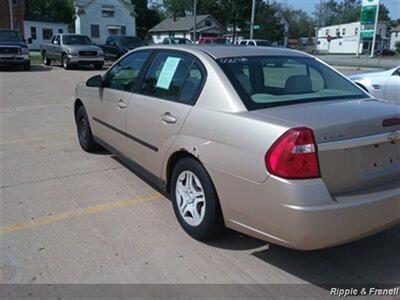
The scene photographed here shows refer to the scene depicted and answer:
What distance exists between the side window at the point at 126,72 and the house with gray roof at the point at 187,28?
66.4m

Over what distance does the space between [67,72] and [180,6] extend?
77.4 metres

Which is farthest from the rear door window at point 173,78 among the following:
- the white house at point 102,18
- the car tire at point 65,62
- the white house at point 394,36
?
the white house at point 394,36

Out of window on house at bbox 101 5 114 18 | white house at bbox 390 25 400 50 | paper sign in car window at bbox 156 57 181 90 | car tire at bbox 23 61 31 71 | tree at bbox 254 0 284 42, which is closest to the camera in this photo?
paper sign in car window at bbox 156 57 181 90

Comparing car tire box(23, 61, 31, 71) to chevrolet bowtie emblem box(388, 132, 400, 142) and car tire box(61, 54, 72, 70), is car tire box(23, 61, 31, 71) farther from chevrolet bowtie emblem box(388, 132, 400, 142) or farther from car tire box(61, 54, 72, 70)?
chevrolet bowtie emblem box(388, 132, 400, 142)

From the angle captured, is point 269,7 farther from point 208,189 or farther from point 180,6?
point 208,189

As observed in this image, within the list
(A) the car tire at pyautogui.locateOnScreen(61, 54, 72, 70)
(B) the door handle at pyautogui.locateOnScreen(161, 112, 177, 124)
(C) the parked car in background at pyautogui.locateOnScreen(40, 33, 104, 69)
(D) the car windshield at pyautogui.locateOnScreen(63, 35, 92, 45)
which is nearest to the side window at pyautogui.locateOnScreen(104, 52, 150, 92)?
(B) the door handle at pyautogui.locateOnScreen(161, 112, 177, 124)

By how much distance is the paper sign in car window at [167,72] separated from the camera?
165 inches

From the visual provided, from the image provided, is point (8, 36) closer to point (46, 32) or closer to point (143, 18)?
point (46, 32)

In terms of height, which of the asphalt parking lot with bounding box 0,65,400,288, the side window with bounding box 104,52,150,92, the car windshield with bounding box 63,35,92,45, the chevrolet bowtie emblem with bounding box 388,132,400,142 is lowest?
the asphalt parking lot with bounding box 0,65,400,288

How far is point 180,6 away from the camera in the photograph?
3691 inches

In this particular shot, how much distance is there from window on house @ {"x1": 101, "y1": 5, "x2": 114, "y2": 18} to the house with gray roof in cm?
1571

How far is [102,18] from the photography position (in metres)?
57.7

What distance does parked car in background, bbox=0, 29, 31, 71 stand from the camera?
2098 cm

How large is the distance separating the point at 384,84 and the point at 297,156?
26.5 feet
